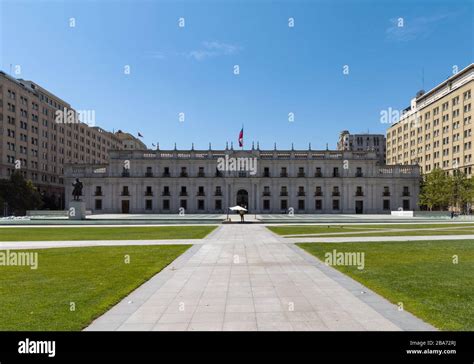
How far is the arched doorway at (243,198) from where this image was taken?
77.5 meters

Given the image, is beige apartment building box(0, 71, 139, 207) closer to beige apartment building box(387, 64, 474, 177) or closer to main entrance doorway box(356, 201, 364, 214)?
main entrance doorway box(356, 201, 364, 214)

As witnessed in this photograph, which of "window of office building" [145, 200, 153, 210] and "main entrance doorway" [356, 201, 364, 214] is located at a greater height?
"window of office building" [145, 200, 153, 210]

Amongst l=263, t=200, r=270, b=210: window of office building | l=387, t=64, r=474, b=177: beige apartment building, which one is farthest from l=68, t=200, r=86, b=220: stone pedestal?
l=387, t=64, r=474, b=177: beige apartment building

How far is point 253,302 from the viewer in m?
8.45

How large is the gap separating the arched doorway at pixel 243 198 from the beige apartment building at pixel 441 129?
44.8m

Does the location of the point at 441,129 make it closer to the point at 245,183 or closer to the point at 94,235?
the point at 245,183

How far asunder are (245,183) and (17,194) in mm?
43094

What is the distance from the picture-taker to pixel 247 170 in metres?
77.2

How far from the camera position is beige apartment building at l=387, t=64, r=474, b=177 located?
72.2m

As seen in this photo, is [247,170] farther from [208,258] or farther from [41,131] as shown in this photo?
Answer: [208,258]

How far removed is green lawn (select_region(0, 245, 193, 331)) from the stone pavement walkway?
1.69 ft

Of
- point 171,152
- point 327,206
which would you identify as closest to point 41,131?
point 171,152

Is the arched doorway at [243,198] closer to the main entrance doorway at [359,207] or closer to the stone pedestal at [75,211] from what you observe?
the main entrance doorway at [359,207]
